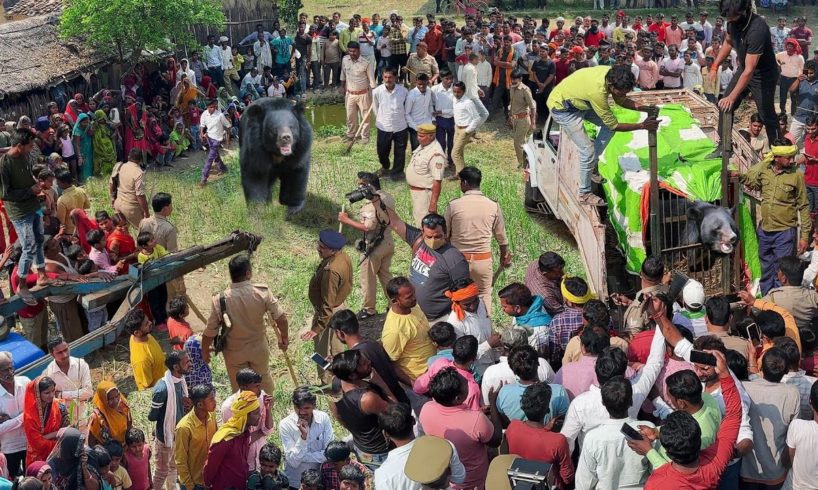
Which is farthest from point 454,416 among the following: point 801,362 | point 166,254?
point 166,254

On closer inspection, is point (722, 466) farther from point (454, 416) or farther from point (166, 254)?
point (166, 254)

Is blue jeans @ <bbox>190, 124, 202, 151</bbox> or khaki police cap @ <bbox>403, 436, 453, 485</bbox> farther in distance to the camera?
blue jeans @ <bbox>190, 124, 202, 151</bbox>

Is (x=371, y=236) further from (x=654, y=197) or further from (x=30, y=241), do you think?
(x=30, y=241)

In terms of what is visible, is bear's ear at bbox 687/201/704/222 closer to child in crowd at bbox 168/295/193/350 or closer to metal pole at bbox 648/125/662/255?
metal pole at bbox 648/125/662/255

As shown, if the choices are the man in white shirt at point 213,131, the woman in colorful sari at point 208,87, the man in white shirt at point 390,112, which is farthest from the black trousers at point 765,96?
the woman in colorful sari at point 208,87

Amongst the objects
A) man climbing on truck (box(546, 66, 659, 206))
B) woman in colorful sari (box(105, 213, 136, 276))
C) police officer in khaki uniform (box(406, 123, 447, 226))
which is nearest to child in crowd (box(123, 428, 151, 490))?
woman in colorful sari (box(105, 213, 136, 276))

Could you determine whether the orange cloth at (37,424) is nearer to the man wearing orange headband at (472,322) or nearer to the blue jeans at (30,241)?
the man wearing orange headband at (472,322)

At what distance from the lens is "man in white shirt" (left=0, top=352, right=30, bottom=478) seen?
709cm

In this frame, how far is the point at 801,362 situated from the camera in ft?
23.5

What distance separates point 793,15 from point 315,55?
50.7 ft

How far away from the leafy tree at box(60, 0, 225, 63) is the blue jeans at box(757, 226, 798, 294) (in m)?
10.2

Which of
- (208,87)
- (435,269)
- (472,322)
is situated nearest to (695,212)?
(435,269)

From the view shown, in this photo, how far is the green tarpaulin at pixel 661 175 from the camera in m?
9.61

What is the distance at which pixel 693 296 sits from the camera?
776cm
